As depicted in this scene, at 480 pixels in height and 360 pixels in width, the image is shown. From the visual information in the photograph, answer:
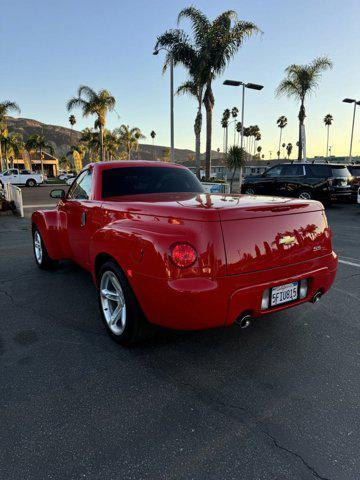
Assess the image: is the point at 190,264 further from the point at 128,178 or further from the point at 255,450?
the point at 128,178

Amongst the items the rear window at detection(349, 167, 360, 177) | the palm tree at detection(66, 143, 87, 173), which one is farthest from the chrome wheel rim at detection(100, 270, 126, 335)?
the palm tree at detection(66, 143, 87, 173)

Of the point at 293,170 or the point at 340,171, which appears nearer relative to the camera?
the point at 340,171

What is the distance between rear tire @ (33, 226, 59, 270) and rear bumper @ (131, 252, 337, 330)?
320 centimetres

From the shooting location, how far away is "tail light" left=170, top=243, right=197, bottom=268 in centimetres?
244

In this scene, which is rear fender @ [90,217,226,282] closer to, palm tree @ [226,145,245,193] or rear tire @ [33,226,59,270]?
rear tire @ [33,226,59,270]

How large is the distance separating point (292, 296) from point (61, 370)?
6.41 ft

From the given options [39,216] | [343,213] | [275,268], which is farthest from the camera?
[343,213]

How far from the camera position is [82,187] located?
444 centimetres

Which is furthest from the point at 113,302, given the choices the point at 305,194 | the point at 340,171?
the point at 340,171

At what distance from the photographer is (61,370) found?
2805 millimetres

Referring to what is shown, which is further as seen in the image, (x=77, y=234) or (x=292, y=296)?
(x=77, y=234)

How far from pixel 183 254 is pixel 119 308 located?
3.37 feet

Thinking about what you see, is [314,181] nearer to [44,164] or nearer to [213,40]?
[213,40]

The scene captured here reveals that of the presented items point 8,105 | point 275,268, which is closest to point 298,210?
point 275,268
